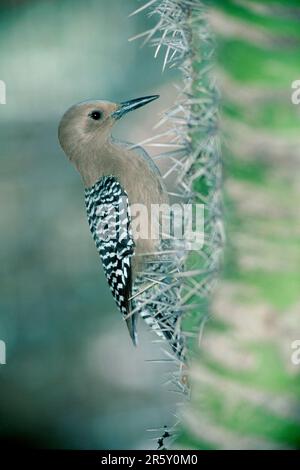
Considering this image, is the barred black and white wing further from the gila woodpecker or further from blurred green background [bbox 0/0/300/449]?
blurred green background [bbox 0/0/300/449]

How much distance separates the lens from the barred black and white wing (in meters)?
1.78

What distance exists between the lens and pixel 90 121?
183 centimetres

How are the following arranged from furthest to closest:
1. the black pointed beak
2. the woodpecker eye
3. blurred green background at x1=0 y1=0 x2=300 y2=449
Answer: blurred green background at x1=0 y1=0 x2=300 y2=449 → the woodpecker eye → the black pointed beak

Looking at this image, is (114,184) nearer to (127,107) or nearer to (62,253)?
(127,107)

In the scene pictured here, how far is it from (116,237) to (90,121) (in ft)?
1.07

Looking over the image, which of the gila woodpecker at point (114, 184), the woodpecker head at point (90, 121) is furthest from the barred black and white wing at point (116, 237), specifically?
the woodpecker head at point (90, 121)

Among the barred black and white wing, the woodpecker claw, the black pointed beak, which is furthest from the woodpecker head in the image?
the woodpecker claw

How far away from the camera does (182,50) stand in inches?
50.0

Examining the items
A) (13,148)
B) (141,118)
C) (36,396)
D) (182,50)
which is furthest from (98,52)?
(36,396)

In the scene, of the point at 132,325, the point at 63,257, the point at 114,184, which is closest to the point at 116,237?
the point at 114,184

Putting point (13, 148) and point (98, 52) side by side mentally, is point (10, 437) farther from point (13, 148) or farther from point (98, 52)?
point (98, 52)

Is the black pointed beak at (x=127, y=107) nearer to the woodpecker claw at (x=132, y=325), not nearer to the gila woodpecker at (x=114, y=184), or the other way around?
the gila woodpecker at (x=114, y=184)

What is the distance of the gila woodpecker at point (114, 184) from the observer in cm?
178
